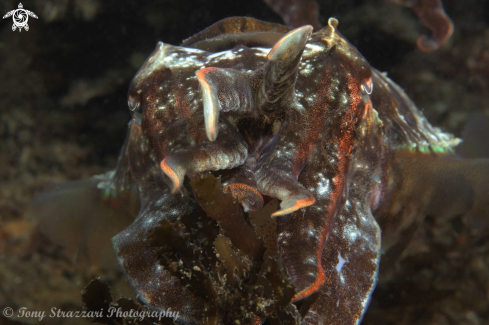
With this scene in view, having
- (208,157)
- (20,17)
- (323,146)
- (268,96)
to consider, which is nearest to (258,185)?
(208,157)

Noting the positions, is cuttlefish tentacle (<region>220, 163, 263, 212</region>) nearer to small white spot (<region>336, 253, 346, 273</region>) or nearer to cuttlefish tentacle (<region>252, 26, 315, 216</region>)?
cuttlefish tentacle (<region>252, 26, 315, 216</region>)

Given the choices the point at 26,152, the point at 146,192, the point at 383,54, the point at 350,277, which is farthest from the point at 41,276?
the point at 383,54

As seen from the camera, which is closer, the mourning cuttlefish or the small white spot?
the mourning cuttlefish

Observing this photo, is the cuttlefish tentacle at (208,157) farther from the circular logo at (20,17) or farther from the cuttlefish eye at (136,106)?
the circular logo at (20,17)

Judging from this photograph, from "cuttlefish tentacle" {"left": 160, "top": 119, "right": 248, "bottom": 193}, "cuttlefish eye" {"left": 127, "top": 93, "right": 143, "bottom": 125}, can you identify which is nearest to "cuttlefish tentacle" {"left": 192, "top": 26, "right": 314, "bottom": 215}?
"cuttlefish tentacle" {"left": 160, "top": 119, "right": 248, "bottom": 193}

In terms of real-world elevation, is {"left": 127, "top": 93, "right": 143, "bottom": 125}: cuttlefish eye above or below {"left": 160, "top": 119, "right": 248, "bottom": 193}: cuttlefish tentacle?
above

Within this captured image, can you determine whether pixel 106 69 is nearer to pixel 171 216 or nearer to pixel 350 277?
pixel 171 216
